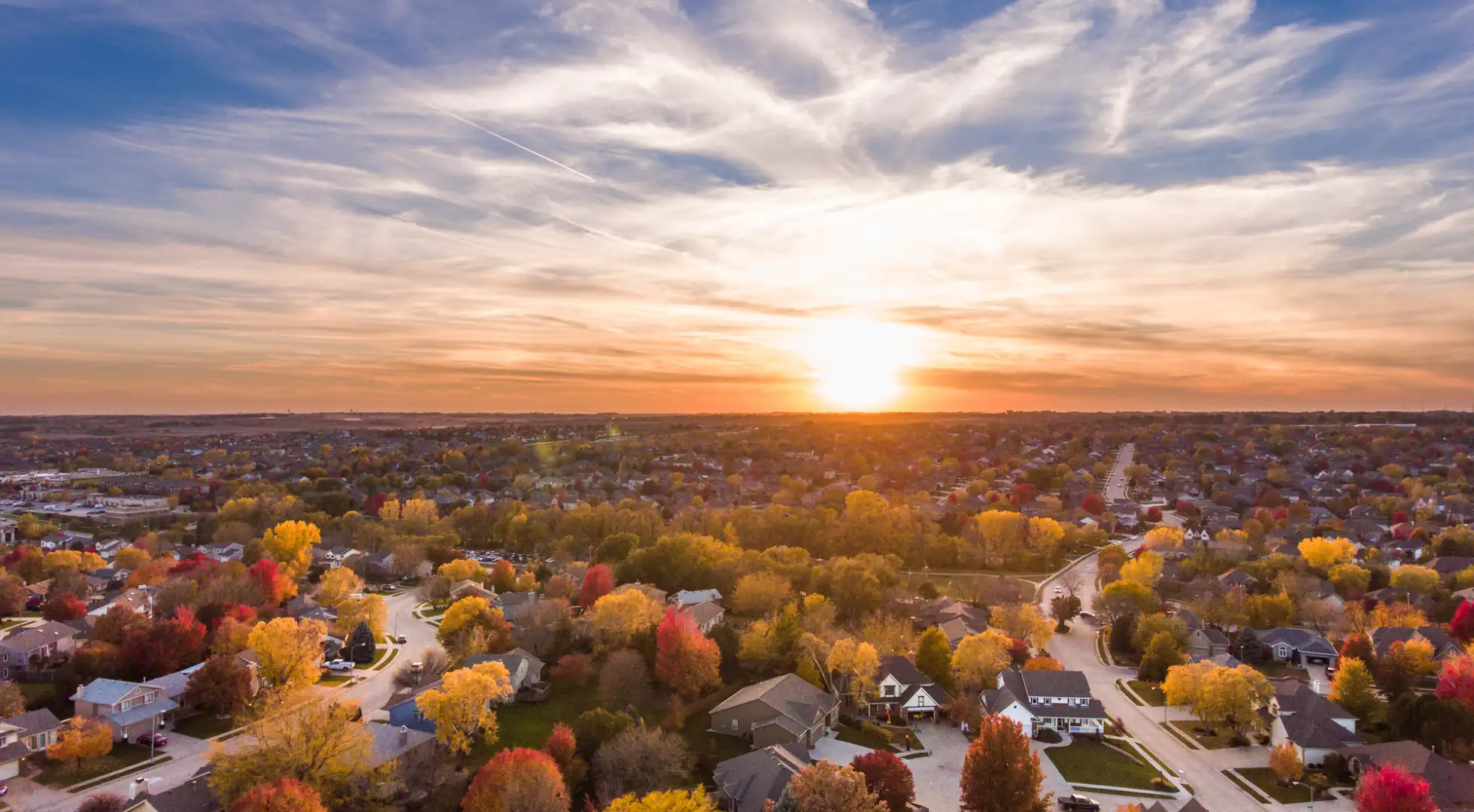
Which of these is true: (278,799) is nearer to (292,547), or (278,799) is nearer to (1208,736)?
(1208,736)

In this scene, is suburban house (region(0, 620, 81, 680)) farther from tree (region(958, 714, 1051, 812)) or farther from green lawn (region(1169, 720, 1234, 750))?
green lawn (region(1169, 720, 1234, 750))

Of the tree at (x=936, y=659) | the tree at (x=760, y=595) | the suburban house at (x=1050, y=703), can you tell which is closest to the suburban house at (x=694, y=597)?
the tree at (x=760, y=595)

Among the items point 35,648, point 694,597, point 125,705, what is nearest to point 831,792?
point 125,705

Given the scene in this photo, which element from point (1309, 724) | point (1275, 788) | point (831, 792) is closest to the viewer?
point (831, 792)

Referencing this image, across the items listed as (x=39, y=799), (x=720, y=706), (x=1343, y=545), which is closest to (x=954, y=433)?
(x=1343, y=545)

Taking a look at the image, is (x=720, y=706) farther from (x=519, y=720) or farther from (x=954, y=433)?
(x=954, y=433)
